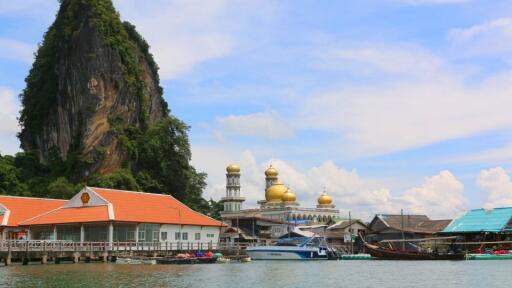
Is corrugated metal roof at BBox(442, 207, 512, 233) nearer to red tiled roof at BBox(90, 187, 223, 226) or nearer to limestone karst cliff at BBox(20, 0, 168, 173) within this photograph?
red tiled roof at BBox(90, 187, 223, 226)

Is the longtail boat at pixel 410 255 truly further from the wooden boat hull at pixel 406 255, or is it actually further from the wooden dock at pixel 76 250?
the wooden dock at pixel 76 250

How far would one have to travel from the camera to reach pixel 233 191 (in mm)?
127000

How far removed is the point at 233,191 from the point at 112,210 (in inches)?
2843

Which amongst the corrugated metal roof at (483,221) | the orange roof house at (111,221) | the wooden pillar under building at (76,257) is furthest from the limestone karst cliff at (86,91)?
the corrugated metal roof at (483,221)

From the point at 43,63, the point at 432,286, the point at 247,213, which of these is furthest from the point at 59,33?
the point at 432,286

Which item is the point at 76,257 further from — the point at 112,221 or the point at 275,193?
→ the point at 275,193

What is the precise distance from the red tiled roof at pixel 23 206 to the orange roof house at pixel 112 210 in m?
1.25

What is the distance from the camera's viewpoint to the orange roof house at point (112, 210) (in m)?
55.6

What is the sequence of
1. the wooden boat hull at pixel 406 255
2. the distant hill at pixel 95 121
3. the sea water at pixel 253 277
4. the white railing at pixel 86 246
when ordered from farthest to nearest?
Result: the distant hill at pixel 95 121
the wooden boat hull at pixel 406 255
the white railing at pixel 86 246
the sea water at pixel 253 277

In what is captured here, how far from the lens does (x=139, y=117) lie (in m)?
89.6

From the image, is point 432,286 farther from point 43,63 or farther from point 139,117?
point 43,63

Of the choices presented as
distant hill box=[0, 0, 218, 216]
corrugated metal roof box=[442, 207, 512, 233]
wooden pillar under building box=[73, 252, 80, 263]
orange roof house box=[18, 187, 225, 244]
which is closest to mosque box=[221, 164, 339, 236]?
distant hill box=[0, 0, 218, 216]

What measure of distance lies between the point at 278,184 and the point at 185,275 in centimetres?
8314

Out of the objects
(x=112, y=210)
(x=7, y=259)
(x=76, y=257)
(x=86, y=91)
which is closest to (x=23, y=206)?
(x=112, y=210)
